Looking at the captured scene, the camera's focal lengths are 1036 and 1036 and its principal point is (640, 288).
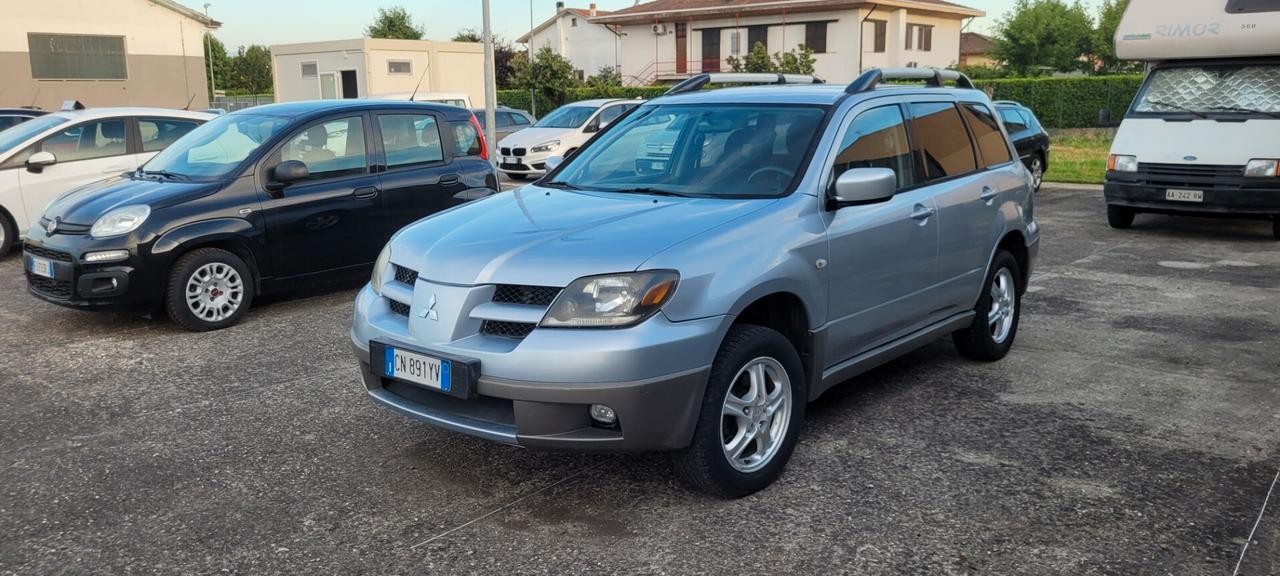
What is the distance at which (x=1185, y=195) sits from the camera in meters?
11.5

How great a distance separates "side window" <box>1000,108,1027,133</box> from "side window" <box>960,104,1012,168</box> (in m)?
10.7

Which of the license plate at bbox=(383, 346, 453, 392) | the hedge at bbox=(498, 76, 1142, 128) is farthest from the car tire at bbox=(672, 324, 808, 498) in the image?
the hedge at bbox=(498, 76, 1142, 128)

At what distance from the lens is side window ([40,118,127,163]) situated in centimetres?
1066

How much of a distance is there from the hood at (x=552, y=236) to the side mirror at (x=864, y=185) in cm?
33

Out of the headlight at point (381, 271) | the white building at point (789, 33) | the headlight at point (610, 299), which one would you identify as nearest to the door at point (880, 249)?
the headlight at point (610, 299)

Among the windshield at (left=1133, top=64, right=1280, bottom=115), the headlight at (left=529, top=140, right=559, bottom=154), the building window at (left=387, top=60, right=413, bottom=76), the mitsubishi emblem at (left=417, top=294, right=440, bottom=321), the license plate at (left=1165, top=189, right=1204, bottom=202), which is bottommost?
the license plate at (left=1165, top=189, right=1204, bottom=202)

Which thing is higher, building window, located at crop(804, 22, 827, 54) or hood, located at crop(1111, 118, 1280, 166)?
building window, located at crop(804, 22, 827, 54)

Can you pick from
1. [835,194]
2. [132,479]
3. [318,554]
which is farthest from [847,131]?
[132,479]

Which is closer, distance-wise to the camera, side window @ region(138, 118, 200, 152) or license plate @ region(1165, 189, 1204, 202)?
side window @ region(138, 118, 200, 152)

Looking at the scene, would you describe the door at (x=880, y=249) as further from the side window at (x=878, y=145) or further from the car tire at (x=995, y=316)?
the car tire at (x=995, y=316)

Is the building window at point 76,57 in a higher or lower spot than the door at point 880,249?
higher

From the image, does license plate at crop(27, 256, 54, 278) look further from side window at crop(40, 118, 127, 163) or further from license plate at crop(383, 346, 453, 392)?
license plate at crop(383, 346, 453, 392)

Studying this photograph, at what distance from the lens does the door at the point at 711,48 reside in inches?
1965

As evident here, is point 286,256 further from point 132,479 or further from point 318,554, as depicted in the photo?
point 318,554
